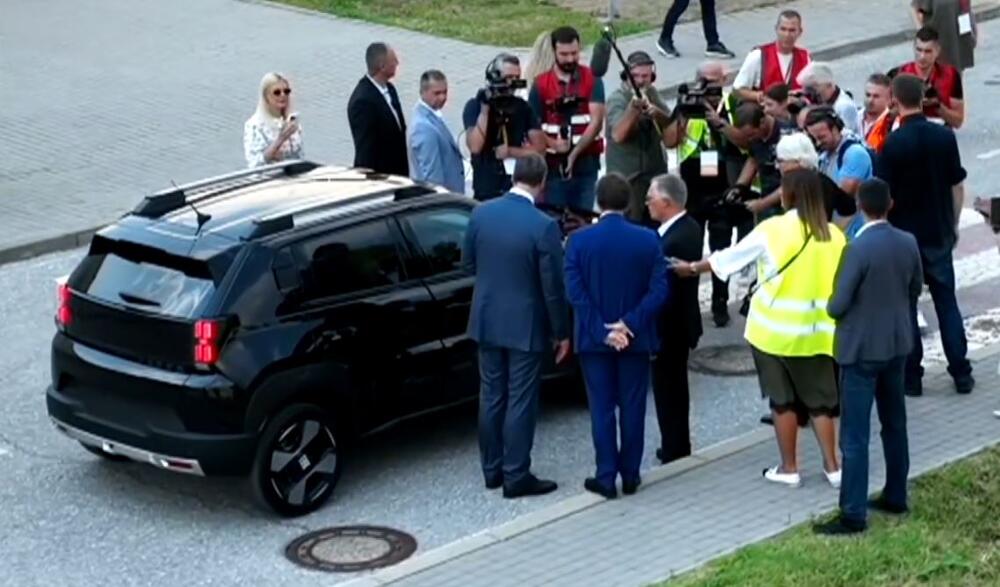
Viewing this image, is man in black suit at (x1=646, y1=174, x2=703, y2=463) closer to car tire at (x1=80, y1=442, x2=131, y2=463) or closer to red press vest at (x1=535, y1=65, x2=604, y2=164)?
car tire at (x1=80, y1=442, x2=131, y2=463)

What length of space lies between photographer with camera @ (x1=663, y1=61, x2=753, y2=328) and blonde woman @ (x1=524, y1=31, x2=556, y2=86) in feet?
3.44

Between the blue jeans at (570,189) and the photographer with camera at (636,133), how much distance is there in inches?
18.4

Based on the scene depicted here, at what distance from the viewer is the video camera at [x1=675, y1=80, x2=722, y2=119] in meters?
13.8

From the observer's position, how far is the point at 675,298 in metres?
11.0

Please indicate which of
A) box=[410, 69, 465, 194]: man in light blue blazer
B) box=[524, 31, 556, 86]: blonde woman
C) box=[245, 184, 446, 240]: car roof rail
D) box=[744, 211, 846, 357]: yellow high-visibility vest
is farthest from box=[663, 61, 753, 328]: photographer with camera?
box=[744, 211, 846, 357]: yellow high-visibility vest

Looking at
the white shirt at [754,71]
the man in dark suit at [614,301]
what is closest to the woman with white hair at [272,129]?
the white shirt at [754,71]

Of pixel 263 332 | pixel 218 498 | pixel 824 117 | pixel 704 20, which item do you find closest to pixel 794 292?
pixel 824 117

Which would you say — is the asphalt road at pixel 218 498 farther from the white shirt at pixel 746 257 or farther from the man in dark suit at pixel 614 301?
the white shirt at pixel 746 257

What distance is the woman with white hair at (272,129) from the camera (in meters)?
14.1

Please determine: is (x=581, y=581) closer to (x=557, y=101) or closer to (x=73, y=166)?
(x=557, y=101)

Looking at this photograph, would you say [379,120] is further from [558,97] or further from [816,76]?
[816,76]

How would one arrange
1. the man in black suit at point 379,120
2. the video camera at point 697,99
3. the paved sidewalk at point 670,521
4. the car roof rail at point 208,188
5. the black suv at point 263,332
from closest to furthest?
the paved sidewalk at point 670,521
the black suv at point 263,332
the car roof rail at point 208,188
the video camera at point 697,99
the man in black suit at point 379,120

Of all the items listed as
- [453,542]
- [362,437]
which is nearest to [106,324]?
[362,437]

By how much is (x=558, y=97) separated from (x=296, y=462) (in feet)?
14.6
